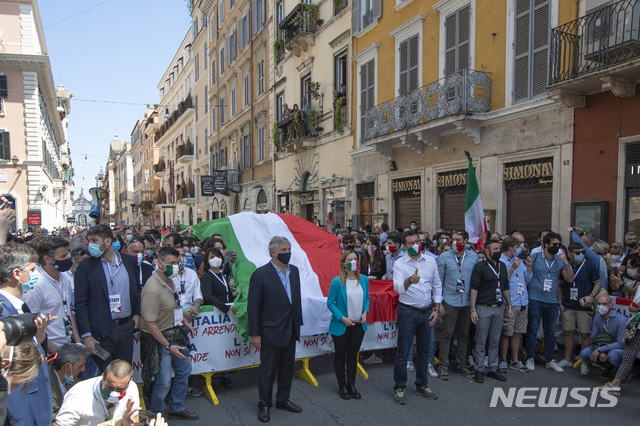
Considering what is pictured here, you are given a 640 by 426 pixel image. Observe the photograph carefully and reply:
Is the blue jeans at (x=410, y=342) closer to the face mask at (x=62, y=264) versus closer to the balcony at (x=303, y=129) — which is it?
the face mask at (x=62, y=264)

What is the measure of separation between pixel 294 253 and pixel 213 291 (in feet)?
5.93

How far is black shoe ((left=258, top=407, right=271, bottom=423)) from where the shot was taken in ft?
15.9

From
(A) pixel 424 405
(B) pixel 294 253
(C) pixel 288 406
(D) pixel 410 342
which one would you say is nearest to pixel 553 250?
(D) pixel 410 342

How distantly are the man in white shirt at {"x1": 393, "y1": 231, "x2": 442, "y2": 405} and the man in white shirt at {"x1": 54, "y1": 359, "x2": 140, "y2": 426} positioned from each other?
10.2 ft

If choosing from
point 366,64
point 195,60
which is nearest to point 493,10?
point 366,64

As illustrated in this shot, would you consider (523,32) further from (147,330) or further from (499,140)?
(147,330)

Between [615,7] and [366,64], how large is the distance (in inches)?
374

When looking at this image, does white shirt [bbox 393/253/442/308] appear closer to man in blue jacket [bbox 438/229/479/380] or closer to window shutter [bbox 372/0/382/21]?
man in blue jacket [bbox 438/229/479/380]

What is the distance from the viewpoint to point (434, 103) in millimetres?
12875

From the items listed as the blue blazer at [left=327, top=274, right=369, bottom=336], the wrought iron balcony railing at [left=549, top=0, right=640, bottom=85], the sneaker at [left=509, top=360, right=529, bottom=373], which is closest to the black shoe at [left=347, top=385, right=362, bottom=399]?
the blue blazer at [left=327, top=274, right=369, bottom=336]

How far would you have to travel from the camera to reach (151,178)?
199 ft

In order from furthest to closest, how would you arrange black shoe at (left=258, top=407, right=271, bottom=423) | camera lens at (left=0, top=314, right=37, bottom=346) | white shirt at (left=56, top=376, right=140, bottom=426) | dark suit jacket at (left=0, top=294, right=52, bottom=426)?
1. black shoe at (left=258, top=407, right=271, bottom=423)
2. white shirt at (left=56, top=376, right=140, bottom=426)
3. dark suit jacket at (left=0, top=294, right=52, bottom=426)
4. camera lens at (left=0, top=314, right=37, bottom=346)

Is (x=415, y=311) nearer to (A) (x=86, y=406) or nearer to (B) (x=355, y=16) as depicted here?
(A) (x=86, y=406)

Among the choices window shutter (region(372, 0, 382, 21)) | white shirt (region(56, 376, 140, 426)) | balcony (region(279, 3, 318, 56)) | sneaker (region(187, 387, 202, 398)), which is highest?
balcony (region(279, 3, 318, 56))
